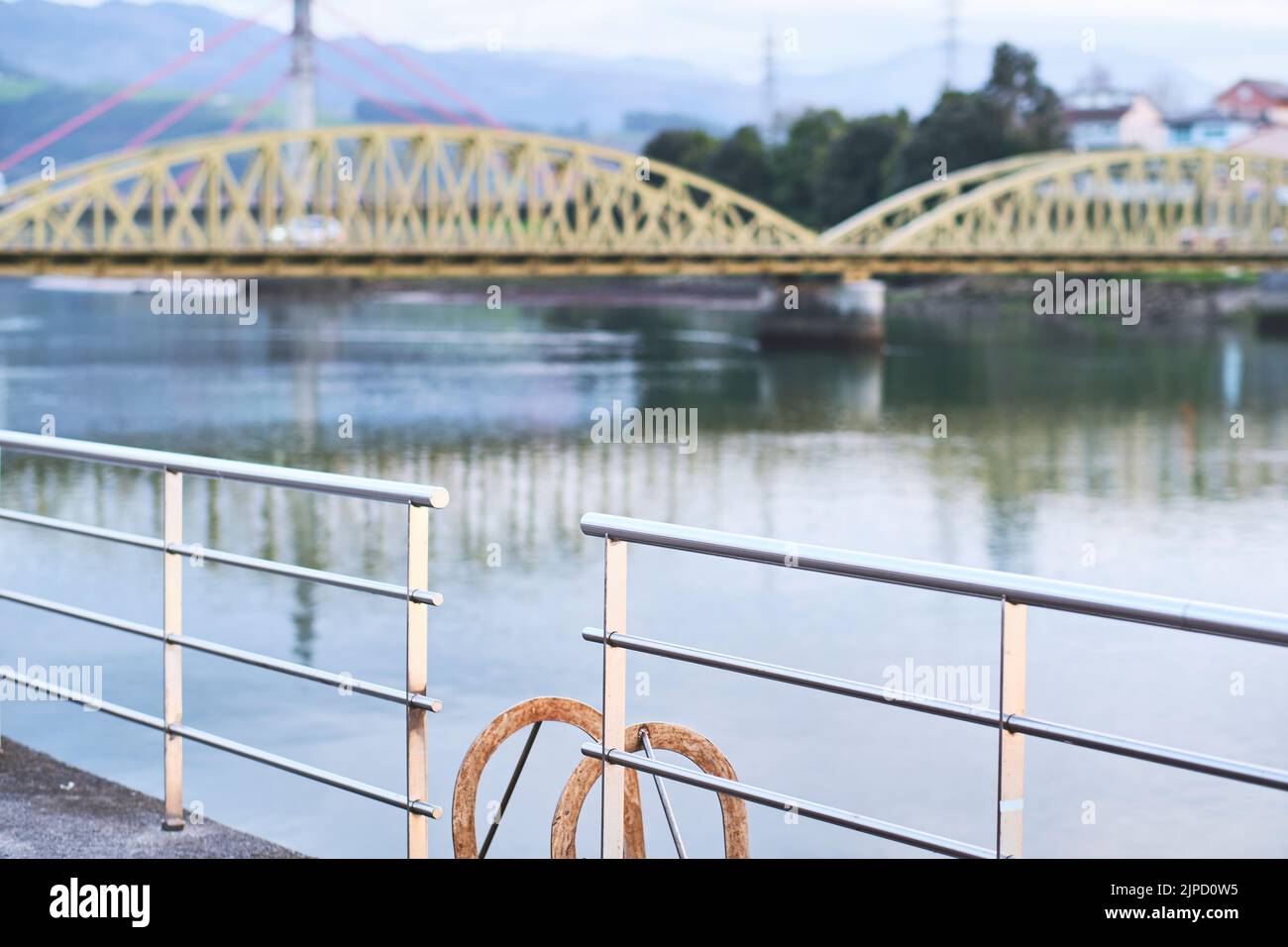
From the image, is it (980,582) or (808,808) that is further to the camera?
(808,808)

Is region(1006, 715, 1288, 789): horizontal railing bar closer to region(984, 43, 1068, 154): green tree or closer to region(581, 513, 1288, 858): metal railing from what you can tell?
region(581, 513, 1288, 858): metal railing

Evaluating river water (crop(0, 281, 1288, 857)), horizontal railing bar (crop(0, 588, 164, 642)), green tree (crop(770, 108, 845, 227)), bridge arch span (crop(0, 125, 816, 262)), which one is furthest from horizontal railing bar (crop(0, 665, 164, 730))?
green tree (crop(770, 108, 845, 227))

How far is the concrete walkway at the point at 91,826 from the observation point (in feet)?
15.5

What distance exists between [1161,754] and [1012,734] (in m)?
0.35

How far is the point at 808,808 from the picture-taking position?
356 cm

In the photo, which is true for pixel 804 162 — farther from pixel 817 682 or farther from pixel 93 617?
pixel 817 682

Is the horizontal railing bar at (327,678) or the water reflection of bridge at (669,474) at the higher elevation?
the horizontal railing bar at (327,678)

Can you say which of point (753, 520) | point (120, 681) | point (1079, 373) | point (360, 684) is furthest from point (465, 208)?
point (360, 684)

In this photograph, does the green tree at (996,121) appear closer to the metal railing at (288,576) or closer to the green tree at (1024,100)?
the green tree at (1024,100)

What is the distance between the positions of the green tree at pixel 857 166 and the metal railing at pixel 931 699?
326 feet

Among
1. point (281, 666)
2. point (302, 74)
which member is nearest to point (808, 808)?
point (281, 666)

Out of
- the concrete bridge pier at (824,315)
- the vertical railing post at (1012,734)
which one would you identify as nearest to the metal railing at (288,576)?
the vertical railing post at (1012,734)

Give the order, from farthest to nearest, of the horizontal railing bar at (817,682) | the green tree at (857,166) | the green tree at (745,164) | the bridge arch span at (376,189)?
1. the green tree at (745,164)
2. the green tree at (857,166)
3. the bridge arch span at (376,189)
4. the horizontal railing bar at (817,682)

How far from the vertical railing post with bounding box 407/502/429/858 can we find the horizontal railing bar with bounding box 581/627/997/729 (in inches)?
19.5
